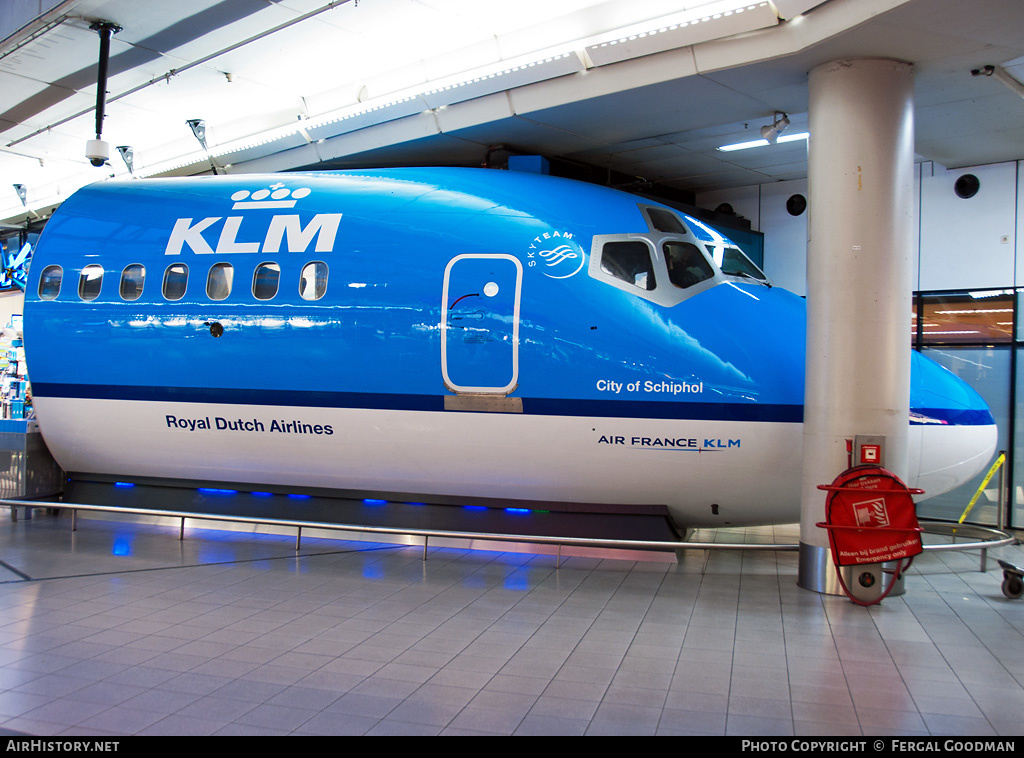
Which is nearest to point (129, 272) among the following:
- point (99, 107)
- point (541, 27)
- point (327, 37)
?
point (99, 107)

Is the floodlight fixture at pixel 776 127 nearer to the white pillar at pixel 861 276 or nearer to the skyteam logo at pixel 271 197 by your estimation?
the white pillar at pixel 861 276

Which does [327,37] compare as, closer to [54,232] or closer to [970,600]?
[54,232]

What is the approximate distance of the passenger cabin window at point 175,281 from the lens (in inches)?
378

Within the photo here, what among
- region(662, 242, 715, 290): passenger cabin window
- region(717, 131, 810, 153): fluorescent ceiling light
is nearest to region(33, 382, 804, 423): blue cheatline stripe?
region(662, 242, 715, 290): passenger cabin window

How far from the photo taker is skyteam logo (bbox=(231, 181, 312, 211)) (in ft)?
31.8

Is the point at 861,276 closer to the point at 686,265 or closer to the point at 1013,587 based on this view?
the point at 686,265

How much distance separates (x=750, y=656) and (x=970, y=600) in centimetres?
303

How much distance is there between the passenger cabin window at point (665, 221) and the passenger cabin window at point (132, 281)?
608 centimetres

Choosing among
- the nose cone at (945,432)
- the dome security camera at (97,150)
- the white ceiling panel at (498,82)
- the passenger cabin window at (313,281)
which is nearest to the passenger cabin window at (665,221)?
the white ceiling panel at (498,82)

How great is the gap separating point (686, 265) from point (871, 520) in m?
3.09

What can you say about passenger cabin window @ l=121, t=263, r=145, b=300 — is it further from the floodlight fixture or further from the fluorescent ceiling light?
the fluorescent ceiling light

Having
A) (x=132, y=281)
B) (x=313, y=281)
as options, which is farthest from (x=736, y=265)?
(x=132, y=281)

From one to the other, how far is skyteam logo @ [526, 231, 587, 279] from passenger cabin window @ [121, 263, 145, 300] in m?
4.83

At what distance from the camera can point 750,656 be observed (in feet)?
19.0
